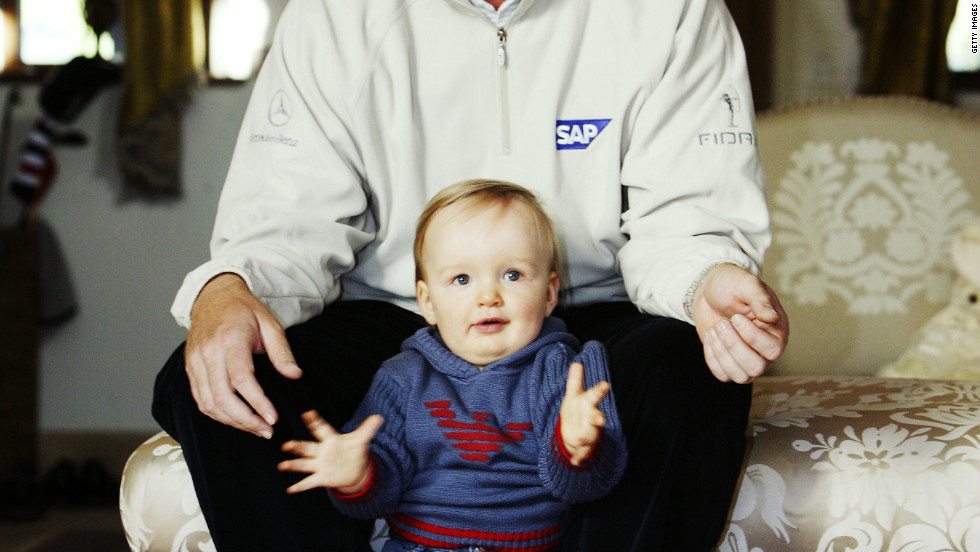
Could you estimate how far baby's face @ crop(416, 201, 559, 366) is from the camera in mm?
941

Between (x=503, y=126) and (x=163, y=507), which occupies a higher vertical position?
(x=503, y=126)

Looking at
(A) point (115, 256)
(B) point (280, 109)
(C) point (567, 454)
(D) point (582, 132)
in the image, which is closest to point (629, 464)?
(C) point (567, 454)

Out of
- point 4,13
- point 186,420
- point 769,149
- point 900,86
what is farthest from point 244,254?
point 4,13

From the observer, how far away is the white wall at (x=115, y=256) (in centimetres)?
298

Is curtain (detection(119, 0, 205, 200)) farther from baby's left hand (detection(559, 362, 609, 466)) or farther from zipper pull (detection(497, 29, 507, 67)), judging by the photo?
baby's left hand (detection(559, 362, 609, 466))

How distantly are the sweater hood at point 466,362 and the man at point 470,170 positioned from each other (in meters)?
0.05

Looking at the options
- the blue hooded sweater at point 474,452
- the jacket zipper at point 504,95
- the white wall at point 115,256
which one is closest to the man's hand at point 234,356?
the blue hooded sweater at point 474,452

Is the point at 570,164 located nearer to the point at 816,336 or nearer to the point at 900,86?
the point at 816,336

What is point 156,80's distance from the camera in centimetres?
287

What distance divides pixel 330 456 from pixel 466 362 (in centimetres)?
23

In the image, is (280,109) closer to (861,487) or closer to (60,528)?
(861,487)

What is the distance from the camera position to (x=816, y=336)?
1709 millimetres

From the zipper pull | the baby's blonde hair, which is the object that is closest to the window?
the zipper pull

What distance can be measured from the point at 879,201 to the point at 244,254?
1.27 meters
